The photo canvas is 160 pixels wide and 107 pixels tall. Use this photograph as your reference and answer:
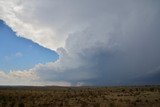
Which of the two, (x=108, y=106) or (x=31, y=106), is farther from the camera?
(x=31, y=106)

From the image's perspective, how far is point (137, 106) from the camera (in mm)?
32156

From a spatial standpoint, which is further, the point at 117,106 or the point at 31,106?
the point at 31,106

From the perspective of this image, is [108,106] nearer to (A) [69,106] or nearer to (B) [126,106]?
(B) [126,106]

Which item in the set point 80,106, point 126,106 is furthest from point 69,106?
point 126,106

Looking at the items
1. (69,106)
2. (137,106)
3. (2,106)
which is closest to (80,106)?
(69,106)

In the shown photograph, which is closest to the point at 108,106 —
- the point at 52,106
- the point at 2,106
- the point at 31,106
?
the point at 52,106

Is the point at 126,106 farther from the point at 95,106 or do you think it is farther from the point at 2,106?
the point at 2,106

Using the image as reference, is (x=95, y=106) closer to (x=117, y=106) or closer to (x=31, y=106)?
(x=117, y=106)

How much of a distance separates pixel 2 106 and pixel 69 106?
25.8ft

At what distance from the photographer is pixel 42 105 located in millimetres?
34562

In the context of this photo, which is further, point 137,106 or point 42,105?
point 42,105

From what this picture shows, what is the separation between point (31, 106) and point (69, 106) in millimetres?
4536

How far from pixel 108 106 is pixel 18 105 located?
10606 millimetres

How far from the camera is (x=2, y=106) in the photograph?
32.4 meters
